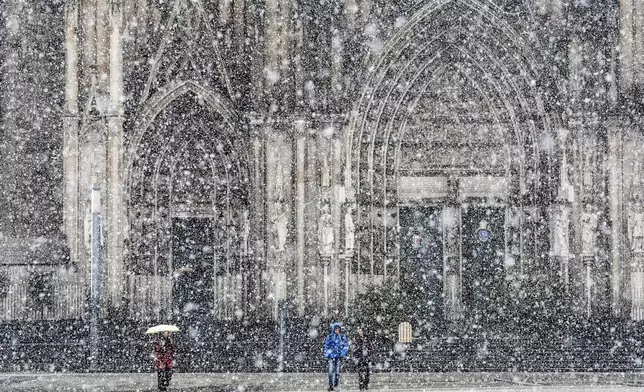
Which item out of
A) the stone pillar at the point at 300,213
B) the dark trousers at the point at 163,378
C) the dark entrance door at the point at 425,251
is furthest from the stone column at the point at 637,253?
the dark trousers at the point at 163,378

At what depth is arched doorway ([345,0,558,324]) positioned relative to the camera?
32094 mm

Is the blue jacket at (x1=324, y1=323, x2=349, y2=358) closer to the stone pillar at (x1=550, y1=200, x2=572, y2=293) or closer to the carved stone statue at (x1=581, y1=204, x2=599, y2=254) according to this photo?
the stone pillar at (x1=550, y1=200, x2=572, y2=293)

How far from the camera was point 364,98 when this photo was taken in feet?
105

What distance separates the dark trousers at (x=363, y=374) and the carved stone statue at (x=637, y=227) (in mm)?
13313

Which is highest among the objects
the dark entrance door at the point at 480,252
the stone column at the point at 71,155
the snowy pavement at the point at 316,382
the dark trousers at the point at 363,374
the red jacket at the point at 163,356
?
the stone column at the point at 71,155

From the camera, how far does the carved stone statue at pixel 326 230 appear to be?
3117 cm

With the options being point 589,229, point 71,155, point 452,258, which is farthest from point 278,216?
point 589,229

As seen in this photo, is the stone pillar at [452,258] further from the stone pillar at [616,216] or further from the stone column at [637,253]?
the stone column at [637,253]

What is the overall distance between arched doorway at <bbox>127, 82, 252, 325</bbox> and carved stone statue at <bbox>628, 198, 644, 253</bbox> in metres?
10.2

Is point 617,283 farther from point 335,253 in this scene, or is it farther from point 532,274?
point 335,253

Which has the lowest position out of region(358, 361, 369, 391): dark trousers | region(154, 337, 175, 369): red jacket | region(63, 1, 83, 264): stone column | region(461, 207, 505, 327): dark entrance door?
region(358, 361, 369, 391): dark trousers

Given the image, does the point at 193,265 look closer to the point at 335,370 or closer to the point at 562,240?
the point at 562,240

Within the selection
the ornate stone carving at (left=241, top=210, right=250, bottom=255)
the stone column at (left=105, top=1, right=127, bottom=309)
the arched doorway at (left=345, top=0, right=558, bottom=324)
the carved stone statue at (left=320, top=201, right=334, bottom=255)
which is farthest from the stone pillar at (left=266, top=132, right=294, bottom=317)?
the stone column at (left=105, top=1, right=127, bottom=309)

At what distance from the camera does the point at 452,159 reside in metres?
32.9
